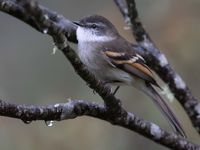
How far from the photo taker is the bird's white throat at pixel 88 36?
21.0ft

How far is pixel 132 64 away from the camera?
622cm

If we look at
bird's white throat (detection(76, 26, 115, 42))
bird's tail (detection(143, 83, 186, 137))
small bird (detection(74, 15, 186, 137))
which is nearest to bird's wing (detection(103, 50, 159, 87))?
small bird (detection(74, 15, 186, 137))

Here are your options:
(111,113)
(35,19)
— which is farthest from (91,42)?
(35,19)

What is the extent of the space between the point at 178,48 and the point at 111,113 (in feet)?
7.69

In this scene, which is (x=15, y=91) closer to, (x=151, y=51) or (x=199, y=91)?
(x=199, y=91)

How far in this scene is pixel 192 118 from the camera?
5492 mm

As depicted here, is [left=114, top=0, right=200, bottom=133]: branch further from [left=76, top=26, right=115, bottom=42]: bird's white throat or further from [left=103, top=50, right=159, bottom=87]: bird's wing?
[left=76, top=26, right=115, bottom=42]: bird's white throat

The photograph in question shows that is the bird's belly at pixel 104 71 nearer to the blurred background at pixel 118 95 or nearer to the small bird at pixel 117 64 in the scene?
the small bird at pixel 117 64

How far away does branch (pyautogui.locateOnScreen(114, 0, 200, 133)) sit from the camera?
547cm

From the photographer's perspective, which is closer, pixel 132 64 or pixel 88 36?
pixel 132 64

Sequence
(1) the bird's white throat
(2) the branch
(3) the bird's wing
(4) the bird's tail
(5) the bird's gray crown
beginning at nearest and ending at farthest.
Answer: (2) the branch < (4) the bird's tail < (3) the bird's wing < (1) the bird's white throat < (5) the bird's gray crown

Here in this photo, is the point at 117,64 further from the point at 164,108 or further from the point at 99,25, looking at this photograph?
the point at 99,25

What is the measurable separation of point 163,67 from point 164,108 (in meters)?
0.67

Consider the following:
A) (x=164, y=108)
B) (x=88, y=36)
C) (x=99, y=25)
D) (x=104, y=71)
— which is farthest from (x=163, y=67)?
(x=99, y=25)
